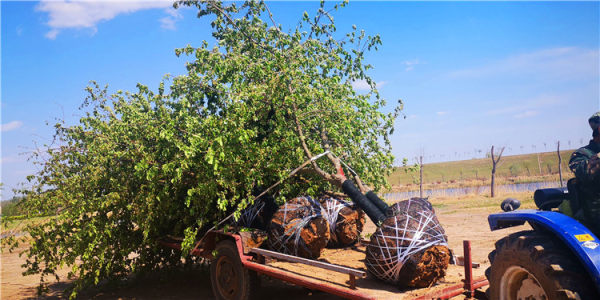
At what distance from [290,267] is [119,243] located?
11.2 feet

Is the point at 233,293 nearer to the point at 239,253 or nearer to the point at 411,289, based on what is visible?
the point at 239,253

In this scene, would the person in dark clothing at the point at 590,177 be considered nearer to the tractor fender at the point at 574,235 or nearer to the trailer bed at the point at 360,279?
the tractor fender at the point at 574,235

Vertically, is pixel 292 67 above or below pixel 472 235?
above

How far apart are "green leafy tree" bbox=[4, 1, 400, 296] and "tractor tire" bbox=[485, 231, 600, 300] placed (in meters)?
2.76

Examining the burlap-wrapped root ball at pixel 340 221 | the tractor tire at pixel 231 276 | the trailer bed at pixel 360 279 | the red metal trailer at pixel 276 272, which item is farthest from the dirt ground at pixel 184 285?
the tractor tire at pixel 231 276

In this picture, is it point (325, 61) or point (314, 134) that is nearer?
point (314, 134)

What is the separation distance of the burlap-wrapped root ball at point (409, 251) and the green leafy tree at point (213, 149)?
1810 millimetres

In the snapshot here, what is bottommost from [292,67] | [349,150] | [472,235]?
[472,235]

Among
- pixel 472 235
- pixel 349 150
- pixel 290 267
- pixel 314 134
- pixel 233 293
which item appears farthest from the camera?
pixel 472 235

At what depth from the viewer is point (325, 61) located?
23.9 ft

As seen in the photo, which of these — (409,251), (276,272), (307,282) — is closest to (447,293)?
(409,251)

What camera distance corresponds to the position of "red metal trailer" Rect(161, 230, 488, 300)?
411 cm

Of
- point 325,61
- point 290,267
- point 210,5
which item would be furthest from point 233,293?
point 210,5

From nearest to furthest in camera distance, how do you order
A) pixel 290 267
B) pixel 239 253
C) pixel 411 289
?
1. pixel 411 289
2. pixel 290 267
3. pixel 239 253
